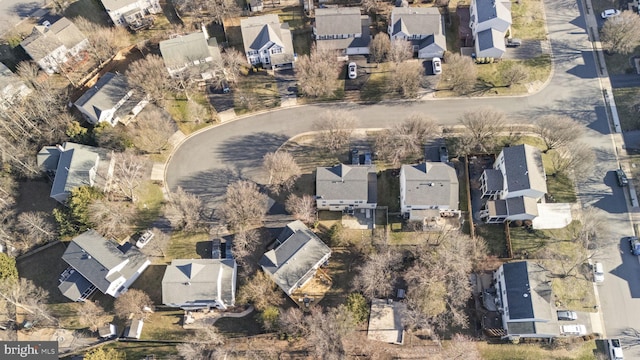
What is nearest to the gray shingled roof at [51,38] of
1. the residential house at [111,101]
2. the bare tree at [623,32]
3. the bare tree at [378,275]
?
the residential house at [111,101]

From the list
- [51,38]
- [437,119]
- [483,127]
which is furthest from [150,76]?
[483,127]

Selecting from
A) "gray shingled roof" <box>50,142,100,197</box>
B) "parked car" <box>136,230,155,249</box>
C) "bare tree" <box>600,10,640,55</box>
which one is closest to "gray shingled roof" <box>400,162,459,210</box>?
"parked car" <box>136,230,155,249</box>

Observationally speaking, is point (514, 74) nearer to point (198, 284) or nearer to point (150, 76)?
point (198, 284)

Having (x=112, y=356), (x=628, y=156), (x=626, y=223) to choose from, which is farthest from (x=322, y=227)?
(x=628, y=156)

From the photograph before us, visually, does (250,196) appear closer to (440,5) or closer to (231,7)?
(231,7)

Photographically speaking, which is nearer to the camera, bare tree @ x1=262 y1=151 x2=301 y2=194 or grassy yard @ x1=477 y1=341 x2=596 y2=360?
grassy yard @ x1=477 y1=341 x2=596 y2=360

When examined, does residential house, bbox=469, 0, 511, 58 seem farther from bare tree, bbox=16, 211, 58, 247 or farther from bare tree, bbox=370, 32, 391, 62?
bare tree, bbox=16, 211, 58, 247
